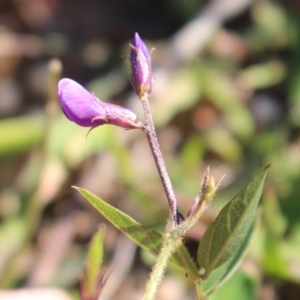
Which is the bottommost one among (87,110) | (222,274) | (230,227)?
(222,274)

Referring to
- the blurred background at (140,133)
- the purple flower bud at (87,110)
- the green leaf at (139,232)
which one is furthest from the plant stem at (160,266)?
the blurred background at (140,133)

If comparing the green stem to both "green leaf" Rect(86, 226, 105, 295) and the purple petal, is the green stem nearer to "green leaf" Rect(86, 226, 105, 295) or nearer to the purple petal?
"green leaf" Rect(86, 226, 105, 295)

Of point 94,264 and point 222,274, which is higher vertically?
point 94,264

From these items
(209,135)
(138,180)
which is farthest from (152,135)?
(209,135)

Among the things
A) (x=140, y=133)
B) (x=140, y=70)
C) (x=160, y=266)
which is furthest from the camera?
(x=140, y=133)

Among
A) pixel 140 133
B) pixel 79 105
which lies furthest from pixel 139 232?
pixel 140 133

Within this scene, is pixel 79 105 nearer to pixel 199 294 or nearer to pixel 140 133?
pixel 199 294

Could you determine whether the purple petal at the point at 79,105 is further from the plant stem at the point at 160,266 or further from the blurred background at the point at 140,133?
the blurred background at the point at 140,133
